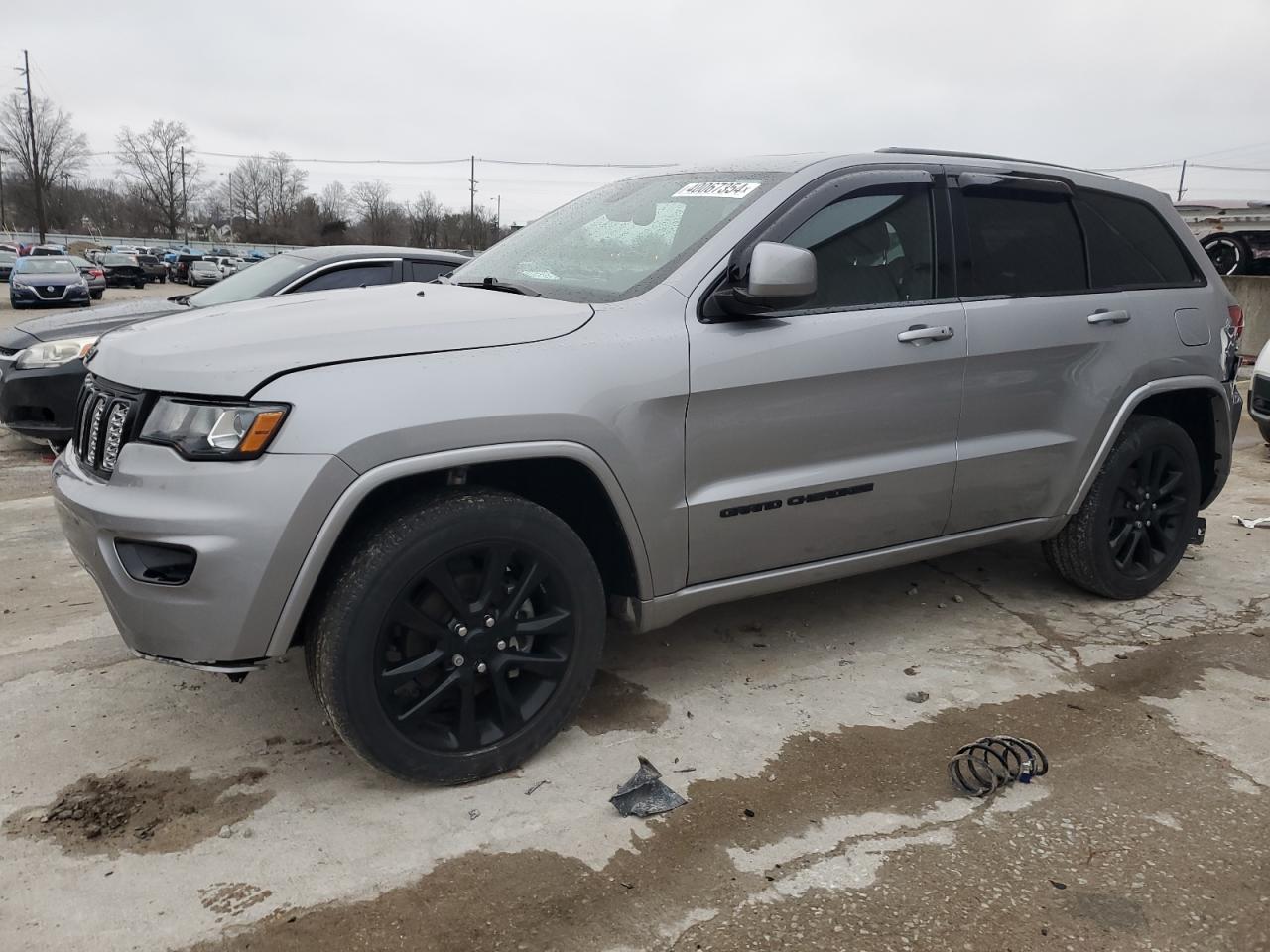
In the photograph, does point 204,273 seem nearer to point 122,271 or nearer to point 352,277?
point 122,271

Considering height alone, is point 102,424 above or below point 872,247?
below

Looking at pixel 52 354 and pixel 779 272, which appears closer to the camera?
pixel 779 272

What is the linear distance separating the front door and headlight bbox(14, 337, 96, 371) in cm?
511

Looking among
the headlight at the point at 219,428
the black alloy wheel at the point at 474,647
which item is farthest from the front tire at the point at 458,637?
the headlight at the point at 219,428

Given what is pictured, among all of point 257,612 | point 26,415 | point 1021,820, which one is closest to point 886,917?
point 1021,820

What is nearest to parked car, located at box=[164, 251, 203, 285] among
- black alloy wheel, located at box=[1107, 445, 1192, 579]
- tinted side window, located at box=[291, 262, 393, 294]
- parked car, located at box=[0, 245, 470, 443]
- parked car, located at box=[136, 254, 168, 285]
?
parked car, located at box=[136, 254, 168, 285]

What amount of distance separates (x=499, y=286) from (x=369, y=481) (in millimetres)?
1148

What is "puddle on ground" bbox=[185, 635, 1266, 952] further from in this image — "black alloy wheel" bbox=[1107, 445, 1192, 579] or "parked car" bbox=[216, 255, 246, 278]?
"parked car" bbox=[216, 255, 246, 278]

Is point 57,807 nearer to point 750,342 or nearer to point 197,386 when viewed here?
point 197,386

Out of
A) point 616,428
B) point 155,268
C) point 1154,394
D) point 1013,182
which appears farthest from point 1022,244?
point 155,268

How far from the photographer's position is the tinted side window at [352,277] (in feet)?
21.0

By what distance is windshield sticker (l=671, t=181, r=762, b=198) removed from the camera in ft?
10.9

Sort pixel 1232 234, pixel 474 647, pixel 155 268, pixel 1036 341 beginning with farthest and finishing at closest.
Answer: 1. pixel 155 268
2. pixel 1232 234
3. pixel 1036 341
4. pixel 474 647

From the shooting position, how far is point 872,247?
11.2 feet
